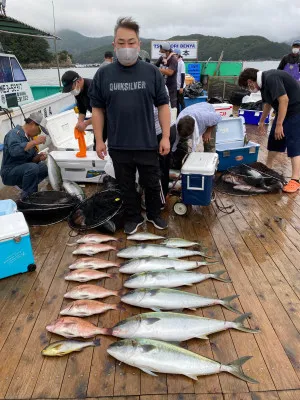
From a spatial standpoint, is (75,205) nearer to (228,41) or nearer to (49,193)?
(49,193)

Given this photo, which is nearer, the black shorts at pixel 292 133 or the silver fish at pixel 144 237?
the silver fish at pixel 144 237

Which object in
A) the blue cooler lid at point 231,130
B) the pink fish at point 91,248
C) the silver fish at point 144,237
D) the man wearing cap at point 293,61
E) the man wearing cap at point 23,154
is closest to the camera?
the pink fish at point 91,248

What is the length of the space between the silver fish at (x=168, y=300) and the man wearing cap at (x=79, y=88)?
10.5ft

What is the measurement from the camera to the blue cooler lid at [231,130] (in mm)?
5836

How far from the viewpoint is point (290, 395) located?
186cm

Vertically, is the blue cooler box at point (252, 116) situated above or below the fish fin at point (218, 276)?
above

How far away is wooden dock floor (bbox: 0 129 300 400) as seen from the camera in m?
1.93

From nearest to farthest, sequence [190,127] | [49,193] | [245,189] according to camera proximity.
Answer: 1. [190,127]
2. [49,193]
3. [245,189]

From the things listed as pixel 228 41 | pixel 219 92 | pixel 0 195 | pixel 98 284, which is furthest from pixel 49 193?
pixel 228 41

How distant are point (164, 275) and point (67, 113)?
558cm

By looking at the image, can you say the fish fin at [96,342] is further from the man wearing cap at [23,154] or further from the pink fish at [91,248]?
the man wearing cap at [23,154]

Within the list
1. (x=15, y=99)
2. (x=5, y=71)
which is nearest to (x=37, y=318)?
(x=15, y=99)

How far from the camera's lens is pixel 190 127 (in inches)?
154

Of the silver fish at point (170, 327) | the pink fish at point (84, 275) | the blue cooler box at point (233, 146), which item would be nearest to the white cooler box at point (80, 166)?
the blue cooler box at point (233, 146)
